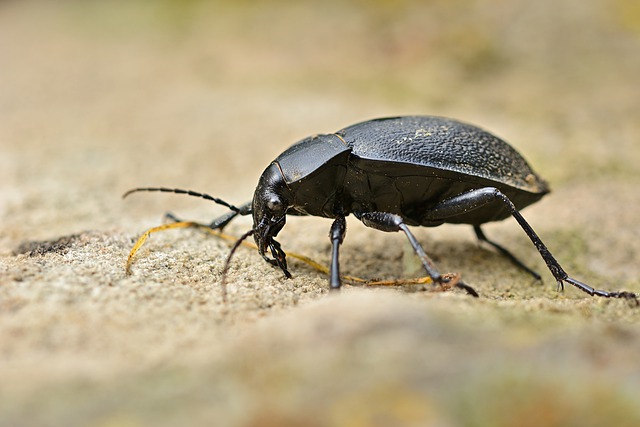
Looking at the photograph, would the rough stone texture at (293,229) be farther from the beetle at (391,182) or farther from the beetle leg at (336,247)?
the beetle at (391,182)

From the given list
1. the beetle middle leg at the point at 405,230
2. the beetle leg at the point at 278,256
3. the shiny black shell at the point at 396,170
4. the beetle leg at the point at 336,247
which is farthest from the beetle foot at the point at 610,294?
the beetle leg at the point at 278,256

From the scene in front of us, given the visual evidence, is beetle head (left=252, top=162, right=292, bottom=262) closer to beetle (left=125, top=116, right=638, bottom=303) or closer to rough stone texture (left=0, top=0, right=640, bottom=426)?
beetle (left=125, top=116, right=638, bottom=303)

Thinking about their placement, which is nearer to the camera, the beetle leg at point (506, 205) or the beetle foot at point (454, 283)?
the beetle foot at point (454, 283)

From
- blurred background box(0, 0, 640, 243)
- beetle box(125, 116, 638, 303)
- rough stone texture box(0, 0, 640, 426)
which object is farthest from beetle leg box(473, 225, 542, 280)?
blurred background box(0, 0, 640, 243)

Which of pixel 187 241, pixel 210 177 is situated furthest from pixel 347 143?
pixel 210 177

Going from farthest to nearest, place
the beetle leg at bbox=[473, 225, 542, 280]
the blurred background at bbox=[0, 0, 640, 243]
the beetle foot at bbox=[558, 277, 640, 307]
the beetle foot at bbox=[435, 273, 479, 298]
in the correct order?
the blurred background at bbox=[0, 0, 640, 243] < the beetle leg at bbox=[473, 225, 542, 280] < the beetle foot at bbox=[558, 277, 640, 307] < the beetle foot at bbox=[435, 273, 479, 298]

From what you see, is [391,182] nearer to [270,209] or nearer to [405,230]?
[405,230]

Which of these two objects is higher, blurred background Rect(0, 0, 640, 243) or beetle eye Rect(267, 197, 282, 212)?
blurred background Rect(0, 0, 640, 243)
